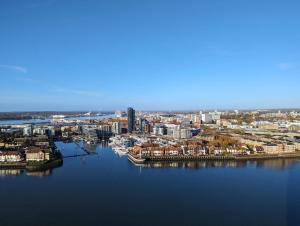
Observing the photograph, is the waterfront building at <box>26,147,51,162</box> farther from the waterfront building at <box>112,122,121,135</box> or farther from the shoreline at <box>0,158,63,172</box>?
the waterfront building at <box>112,122,121,135</box>

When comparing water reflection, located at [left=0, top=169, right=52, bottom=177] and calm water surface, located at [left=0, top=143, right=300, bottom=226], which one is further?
water reflection, located at [left=0, top=169, right=52, bottom=177]

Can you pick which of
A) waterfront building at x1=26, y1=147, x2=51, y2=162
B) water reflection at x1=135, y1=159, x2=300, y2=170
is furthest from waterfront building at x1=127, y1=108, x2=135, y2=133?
waterfront building at x1=26, y1=147, x2=51, y2=162

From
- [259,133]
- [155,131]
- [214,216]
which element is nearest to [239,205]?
[214,216]

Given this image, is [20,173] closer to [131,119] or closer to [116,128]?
[116,128]

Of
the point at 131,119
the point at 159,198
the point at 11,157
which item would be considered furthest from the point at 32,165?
the point at 131,119

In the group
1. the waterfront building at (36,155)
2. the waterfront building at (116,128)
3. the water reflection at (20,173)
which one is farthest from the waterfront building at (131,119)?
the water reflection at (20,173)

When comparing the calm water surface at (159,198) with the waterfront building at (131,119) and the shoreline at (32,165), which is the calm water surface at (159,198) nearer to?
the shoreline at (32,165)

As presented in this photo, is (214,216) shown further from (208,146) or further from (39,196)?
(208,146)

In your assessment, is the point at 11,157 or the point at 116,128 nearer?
the point at 11,157
